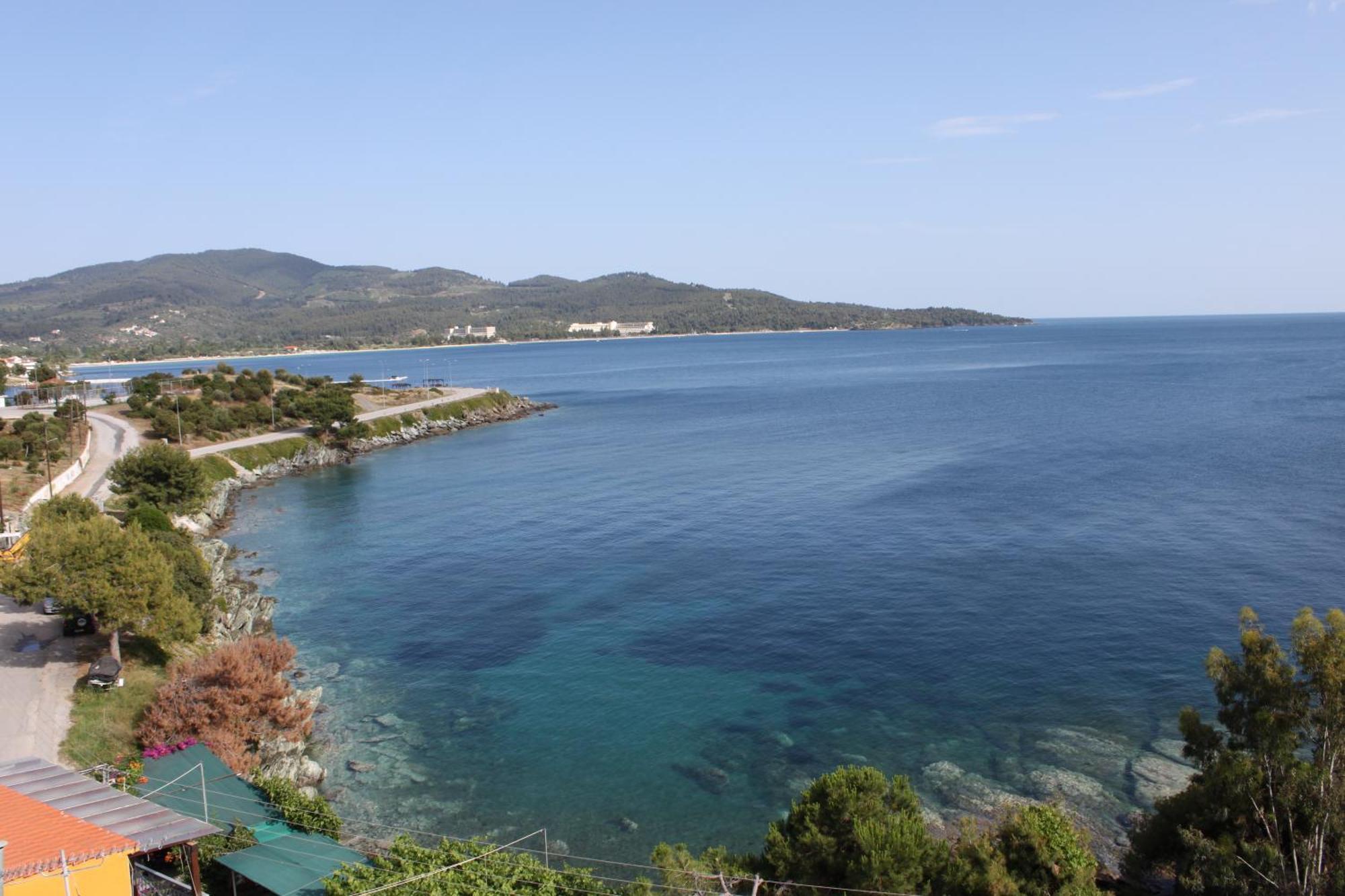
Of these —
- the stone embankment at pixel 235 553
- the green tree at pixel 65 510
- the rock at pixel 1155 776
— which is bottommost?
the rock at pixel 1155 776

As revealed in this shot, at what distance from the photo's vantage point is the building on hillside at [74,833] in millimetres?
10898

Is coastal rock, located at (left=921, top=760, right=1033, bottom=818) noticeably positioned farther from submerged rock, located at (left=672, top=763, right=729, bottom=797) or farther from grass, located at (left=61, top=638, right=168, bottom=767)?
grass, located at (left=61, top=638, right=168, bottom=767)

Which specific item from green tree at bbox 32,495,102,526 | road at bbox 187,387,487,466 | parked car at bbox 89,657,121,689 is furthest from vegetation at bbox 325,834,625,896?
road at bbox 187,387,487,466

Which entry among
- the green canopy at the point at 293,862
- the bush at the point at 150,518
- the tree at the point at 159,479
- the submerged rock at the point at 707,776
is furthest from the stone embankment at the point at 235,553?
the submerged rock at the point at 707,776

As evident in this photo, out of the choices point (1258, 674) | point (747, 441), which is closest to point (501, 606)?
point (1258, 674)

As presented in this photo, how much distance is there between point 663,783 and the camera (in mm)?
22688

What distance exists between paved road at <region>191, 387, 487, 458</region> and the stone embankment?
9.97 ft

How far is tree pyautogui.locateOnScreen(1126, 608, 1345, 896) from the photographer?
14320 millimetres

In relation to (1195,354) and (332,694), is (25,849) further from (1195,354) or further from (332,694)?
(1195,354)

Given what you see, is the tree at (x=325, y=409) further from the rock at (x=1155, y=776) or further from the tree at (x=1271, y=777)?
the tree at (x=1271, y=777)

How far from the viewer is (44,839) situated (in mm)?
11359

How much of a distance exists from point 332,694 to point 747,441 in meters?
53.3

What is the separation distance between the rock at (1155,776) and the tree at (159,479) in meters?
46.2

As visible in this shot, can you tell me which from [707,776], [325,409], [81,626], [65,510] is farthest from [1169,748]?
[325,409]
